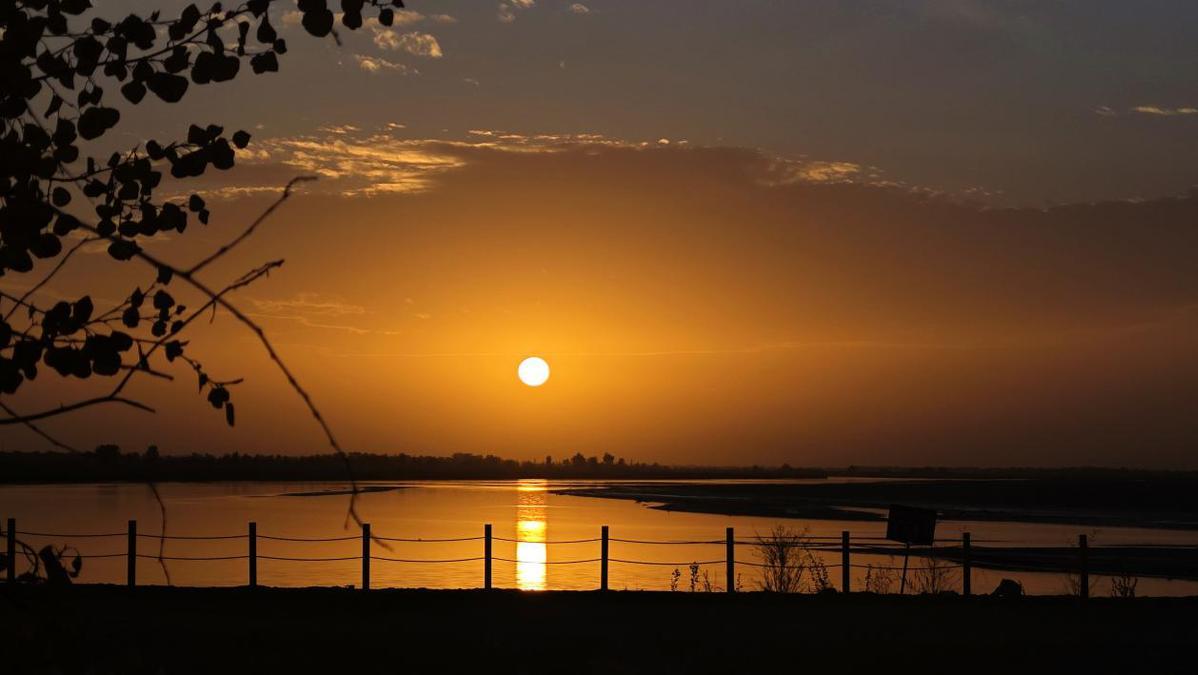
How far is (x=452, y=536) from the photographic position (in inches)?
1934

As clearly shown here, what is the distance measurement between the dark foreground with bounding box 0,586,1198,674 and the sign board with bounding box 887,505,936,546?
4.98 ft

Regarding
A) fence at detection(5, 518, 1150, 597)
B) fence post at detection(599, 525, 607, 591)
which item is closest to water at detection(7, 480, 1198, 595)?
fence at detection(5, 518, 1150, 597)

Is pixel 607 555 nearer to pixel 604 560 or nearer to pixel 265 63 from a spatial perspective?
pixel 604 560

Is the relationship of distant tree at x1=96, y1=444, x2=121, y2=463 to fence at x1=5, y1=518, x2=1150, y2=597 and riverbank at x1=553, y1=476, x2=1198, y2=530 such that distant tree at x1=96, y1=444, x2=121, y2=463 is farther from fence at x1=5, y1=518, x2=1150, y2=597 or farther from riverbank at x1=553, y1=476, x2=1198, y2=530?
riverbank at x1=553, y1=476, x2=1198, y2=530

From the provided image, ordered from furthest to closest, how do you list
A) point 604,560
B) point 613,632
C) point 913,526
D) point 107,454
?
point 913,526 → point 604,560 → point 613,632 → point 107,454

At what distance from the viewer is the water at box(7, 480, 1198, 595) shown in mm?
32938

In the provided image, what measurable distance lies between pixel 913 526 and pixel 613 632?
848 centimetres

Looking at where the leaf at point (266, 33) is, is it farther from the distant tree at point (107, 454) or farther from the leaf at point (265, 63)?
the distant tree at point (107, 454)

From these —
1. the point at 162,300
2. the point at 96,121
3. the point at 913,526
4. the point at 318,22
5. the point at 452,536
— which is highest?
the point at 318,22

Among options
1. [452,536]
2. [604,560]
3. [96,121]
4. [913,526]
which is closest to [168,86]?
[96,121]

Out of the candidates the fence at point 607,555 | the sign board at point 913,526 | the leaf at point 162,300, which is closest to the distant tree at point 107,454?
the leaf at point 162,300

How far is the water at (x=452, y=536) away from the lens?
32.9m

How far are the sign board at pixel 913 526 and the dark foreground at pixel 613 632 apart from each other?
59.8 inches

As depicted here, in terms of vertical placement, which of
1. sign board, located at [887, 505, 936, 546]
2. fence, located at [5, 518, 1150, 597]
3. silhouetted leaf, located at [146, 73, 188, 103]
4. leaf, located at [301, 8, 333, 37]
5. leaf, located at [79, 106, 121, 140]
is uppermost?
leaf, located at [301, 8, 333, 37]
